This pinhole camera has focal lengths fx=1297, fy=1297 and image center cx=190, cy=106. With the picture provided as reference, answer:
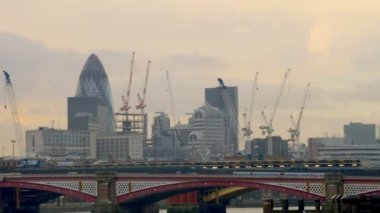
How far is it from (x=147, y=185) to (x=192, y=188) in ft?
18.2

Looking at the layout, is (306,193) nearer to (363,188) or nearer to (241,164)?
(363,188)

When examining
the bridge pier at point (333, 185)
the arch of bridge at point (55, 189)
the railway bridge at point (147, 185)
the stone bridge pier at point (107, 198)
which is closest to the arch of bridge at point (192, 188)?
the railway bridge at point (147, 185)

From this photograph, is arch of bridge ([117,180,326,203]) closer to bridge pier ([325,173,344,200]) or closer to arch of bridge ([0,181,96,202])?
bridge pier ([325,173,344,200])

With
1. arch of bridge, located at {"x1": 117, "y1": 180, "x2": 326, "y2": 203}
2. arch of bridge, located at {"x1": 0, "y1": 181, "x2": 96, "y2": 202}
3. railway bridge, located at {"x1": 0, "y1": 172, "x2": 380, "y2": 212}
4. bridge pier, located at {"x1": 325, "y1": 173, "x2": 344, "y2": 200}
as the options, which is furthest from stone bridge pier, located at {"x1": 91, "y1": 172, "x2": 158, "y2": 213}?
bridge pier, located at {"x1": 325, "y1": 173, "x2": 344, "y2": 200}

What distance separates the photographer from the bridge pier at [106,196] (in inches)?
6255

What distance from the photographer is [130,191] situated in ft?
524

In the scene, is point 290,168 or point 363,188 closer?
point 363,188

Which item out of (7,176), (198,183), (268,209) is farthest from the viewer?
(7,176)

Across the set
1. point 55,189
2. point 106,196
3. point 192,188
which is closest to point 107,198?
point 106,196

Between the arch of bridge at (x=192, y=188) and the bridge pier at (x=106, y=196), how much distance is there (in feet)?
3.25

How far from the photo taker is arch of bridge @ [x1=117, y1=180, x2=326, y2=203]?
151m

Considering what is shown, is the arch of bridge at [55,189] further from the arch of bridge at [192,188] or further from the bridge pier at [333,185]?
the bridge pier at [333,185]

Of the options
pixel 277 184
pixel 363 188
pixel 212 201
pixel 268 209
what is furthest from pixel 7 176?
pixel 268 209

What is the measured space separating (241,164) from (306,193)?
148 feet
